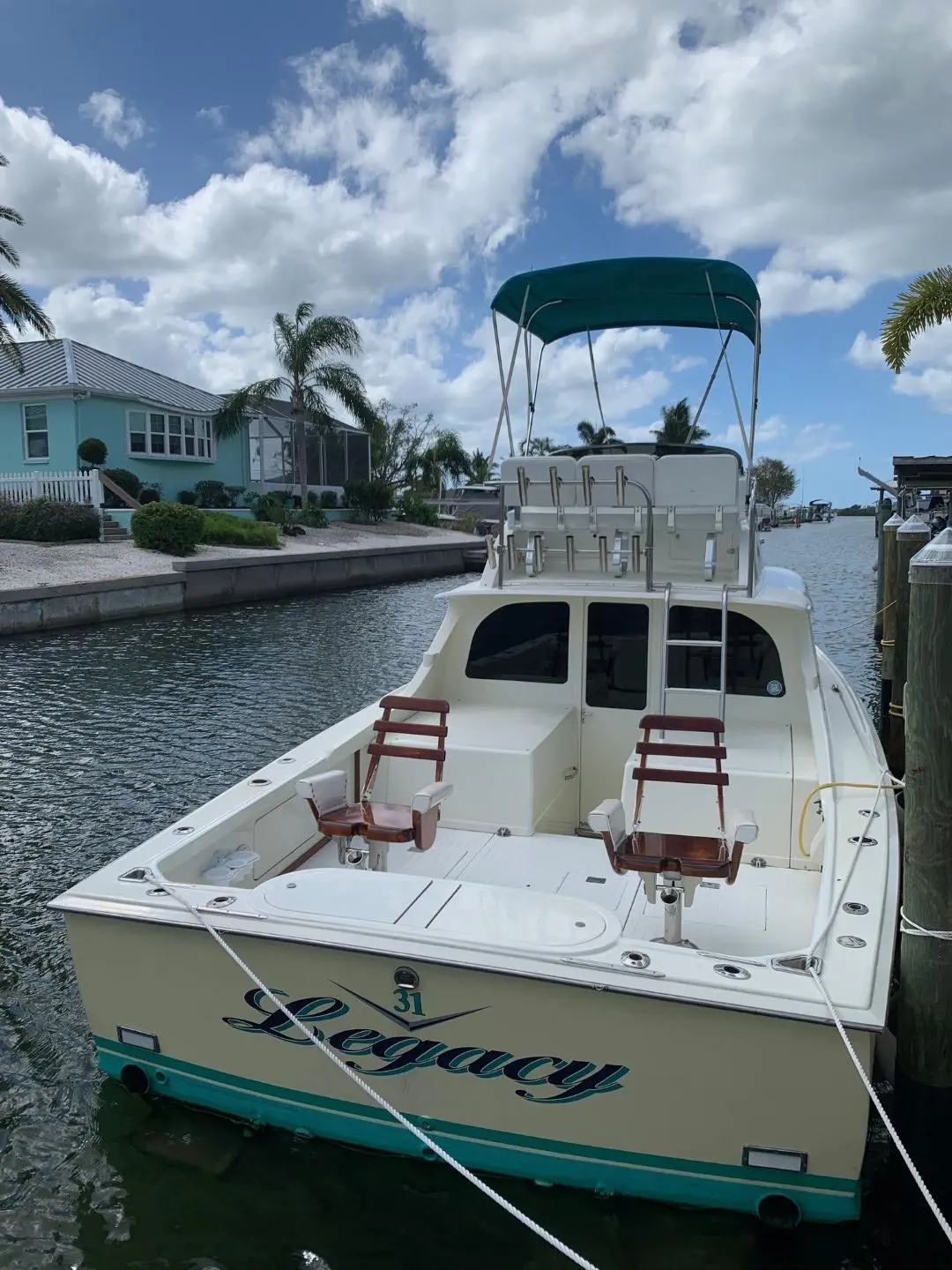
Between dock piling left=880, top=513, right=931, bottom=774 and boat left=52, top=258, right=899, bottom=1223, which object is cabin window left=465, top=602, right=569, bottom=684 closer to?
boat left=52, top=258, right=899, bottom=1223

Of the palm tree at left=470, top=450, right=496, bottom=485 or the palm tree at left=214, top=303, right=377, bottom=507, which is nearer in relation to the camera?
the palm tree at left=214, top=303, right=377, bottom=507

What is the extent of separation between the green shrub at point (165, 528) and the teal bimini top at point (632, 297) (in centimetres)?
1690

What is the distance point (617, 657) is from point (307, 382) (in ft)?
104

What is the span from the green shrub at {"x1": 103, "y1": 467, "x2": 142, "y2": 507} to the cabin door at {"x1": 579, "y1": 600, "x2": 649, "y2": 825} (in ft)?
77.0

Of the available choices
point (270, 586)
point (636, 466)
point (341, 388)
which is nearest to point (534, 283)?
point (636, 466)

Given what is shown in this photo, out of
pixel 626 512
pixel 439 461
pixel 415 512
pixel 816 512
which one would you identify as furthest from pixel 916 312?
pixel 816 512

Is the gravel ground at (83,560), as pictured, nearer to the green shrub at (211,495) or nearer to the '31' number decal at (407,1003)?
the green shrub at (211,495)

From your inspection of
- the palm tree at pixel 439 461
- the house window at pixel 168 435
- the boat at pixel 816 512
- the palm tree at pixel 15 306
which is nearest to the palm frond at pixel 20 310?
the palm tree at pixel 15 306

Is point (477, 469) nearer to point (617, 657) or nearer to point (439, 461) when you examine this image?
point (439, 461)

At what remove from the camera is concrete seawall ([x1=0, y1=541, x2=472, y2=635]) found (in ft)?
56.9

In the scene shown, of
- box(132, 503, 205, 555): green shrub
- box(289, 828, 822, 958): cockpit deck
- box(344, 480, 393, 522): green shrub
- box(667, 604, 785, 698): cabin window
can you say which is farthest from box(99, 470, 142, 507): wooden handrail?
box(289, 828, 822, 958): cockpit deck

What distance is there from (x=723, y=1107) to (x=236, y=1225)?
1.85 m

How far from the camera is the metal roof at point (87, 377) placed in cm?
2871

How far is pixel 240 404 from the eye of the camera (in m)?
33.5
